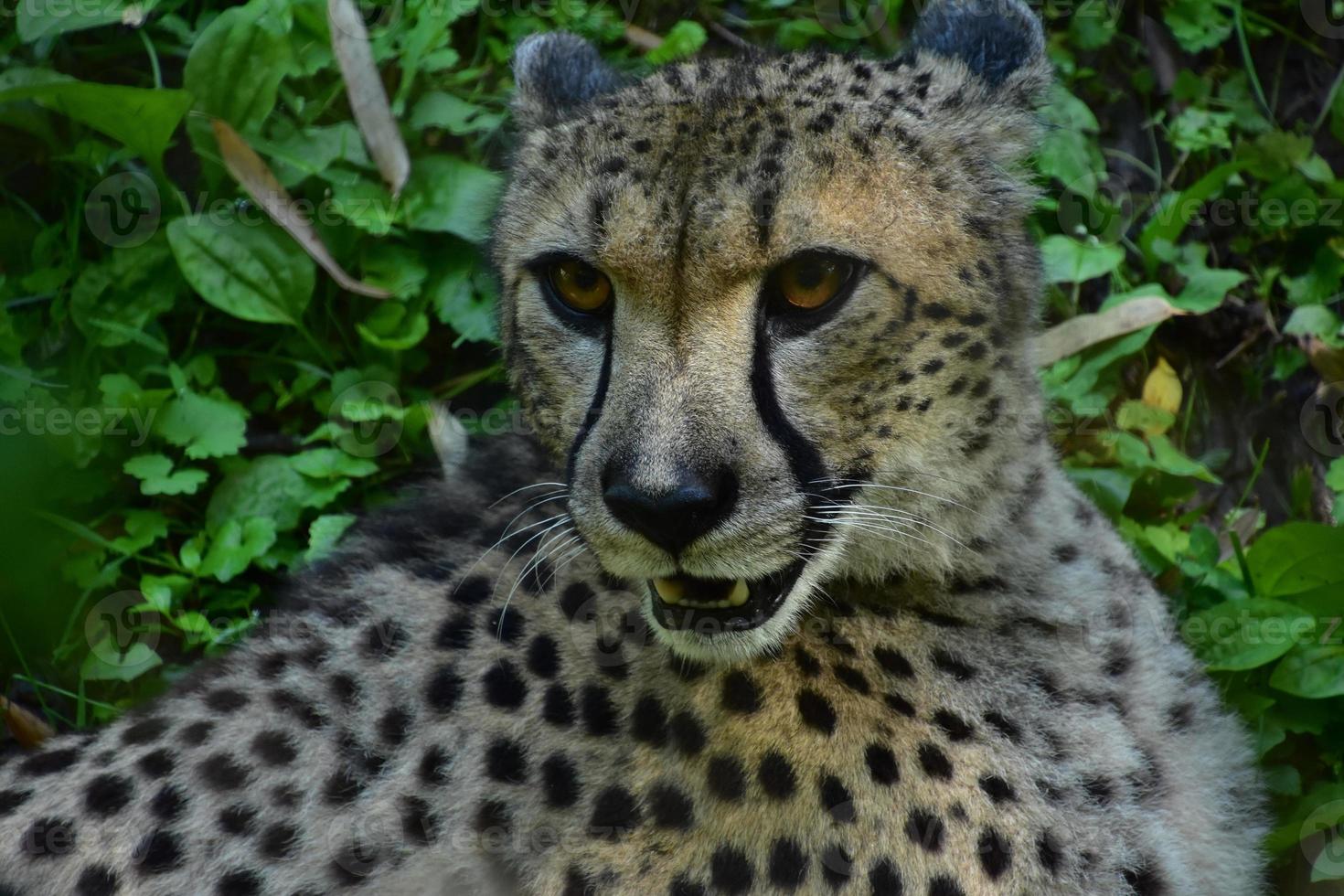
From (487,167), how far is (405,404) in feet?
2.76

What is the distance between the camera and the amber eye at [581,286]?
2844 mm

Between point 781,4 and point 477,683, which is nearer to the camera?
point 477,683

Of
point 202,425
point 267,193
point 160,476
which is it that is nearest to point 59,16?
point 267,193

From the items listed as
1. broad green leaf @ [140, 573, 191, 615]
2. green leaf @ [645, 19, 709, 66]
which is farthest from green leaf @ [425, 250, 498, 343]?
broad green leaf @ [140, 573, 191, 615]

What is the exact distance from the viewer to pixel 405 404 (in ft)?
15.6

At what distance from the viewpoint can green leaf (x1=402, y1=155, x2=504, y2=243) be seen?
466cm

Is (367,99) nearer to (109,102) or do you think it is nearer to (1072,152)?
(109,102)

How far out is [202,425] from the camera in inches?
174

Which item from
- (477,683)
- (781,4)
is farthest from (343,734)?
(781,4)

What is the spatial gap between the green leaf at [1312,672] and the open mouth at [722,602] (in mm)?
1656

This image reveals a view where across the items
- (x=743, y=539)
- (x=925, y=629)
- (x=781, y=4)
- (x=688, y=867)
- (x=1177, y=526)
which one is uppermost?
(x=781, y=4)

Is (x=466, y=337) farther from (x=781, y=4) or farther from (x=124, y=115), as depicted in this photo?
(x=781, y=4)

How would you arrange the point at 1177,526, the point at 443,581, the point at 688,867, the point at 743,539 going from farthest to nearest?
the point at 1177,526 < the point at 443,581 < the point at 688,867 < the point at 743,539

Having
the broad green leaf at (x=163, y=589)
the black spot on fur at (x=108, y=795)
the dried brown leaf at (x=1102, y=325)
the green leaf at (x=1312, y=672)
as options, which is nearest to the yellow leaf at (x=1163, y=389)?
the dried brown leaf at (x=1102, y=325)
